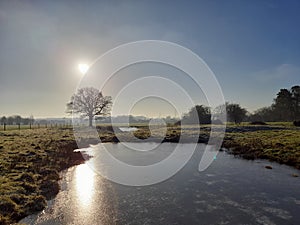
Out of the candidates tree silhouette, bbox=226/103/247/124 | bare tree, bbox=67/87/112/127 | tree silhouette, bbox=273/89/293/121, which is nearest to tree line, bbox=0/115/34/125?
bare tree, bbox=67/87/112/127

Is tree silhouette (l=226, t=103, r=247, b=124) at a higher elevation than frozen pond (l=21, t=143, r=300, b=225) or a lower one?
higher

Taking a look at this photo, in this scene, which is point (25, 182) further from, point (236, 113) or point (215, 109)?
point (215, 109)

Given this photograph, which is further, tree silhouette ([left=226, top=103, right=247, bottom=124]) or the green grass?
tree silhouette ([left=226, top=103, right=247, bottom=124])

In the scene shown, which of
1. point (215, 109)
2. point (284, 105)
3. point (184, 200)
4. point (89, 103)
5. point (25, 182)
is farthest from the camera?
point (215, 109)

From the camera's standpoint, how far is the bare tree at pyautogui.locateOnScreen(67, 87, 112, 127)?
69.8m

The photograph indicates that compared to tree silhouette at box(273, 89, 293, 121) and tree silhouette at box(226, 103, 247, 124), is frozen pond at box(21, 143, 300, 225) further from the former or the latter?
tree silhouette at box(273, 89, 293, 121)

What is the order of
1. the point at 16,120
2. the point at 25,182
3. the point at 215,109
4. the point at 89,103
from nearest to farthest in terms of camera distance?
1. the point at 25,182
2. the point at 89,103
3. the point at 215,109
4. the point at 16,120

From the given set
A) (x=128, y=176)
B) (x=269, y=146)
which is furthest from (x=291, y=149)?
(x=128, y=176)

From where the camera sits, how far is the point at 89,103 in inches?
2763

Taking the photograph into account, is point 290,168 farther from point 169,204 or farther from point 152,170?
point 169,204

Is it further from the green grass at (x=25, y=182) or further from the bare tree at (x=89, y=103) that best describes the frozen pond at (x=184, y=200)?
the bare tree at (x=89, y=103)

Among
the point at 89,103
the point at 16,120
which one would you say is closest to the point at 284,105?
the point at 89,103

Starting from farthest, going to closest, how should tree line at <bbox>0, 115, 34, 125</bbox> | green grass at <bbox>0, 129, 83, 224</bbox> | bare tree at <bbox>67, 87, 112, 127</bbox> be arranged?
tree line at <bbox>0, 115, 34, 125</bbox>, bare tree at <bbox>67, 87, 112, 127</bbox>, green grass at <bbox>0, 129, 83, 224</bbox>

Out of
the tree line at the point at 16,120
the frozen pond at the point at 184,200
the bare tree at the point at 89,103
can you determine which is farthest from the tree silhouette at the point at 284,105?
the tree line at the point at 16,120
